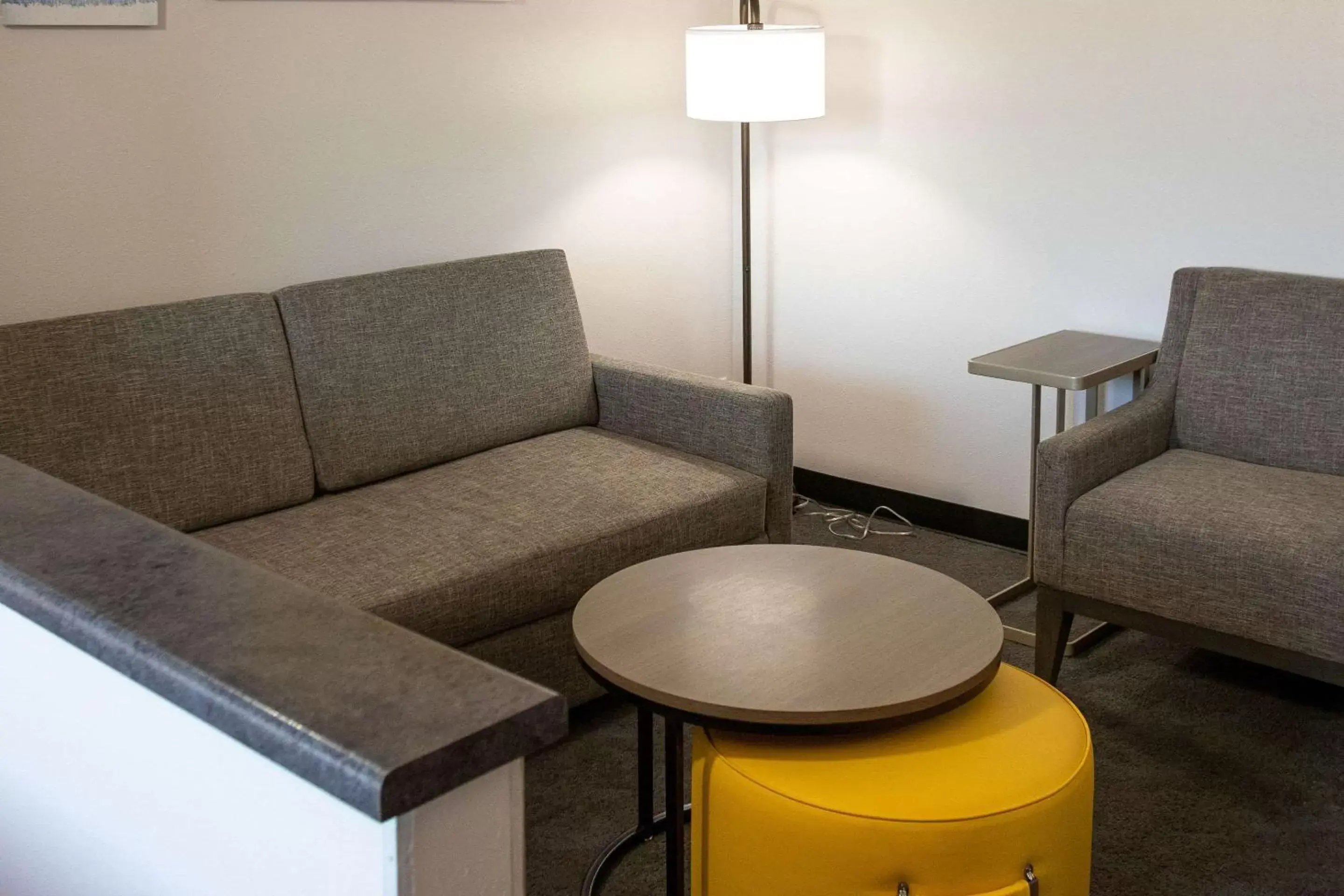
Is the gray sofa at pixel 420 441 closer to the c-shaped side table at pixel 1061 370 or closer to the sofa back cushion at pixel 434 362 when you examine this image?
the sofa back cushion at pixel 434 362

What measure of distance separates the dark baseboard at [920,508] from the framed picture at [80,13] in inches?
81.0

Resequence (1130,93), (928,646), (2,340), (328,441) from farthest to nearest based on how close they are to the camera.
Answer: (1130,93) < (328,441) < (2,340) < (928,646)

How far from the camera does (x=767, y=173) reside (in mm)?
4113

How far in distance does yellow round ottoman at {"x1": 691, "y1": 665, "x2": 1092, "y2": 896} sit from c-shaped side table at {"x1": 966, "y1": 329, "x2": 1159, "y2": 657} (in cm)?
118

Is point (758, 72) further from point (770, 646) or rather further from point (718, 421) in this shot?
point (770, 646)

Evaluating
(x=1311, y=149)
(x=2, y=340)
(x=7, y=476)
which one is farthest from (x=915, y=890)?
(x=1311, y=149)

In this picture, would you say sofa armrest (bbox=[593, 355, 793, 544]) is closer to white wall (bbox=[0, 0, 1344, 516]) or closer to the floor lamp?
white wall (bbox=[0, 0, 1344, 516])

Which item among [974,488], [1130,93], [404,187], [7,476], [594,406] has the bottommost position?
[974,488]

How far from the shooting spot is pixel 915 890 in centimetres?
166

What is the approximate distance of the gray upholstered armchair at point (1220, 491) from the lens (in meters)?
2.55

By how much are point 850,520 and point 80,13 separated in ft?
7.89

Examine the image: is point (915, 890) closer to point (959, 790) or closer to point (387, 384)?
point (959, 790)

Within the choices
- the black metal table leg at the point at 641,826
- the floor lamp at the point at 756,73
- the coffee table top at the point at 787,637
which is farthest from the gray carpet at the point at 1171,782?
the floor lamp at the point at 756,73

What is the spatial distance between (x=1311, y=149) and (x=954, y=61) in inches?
37.7
